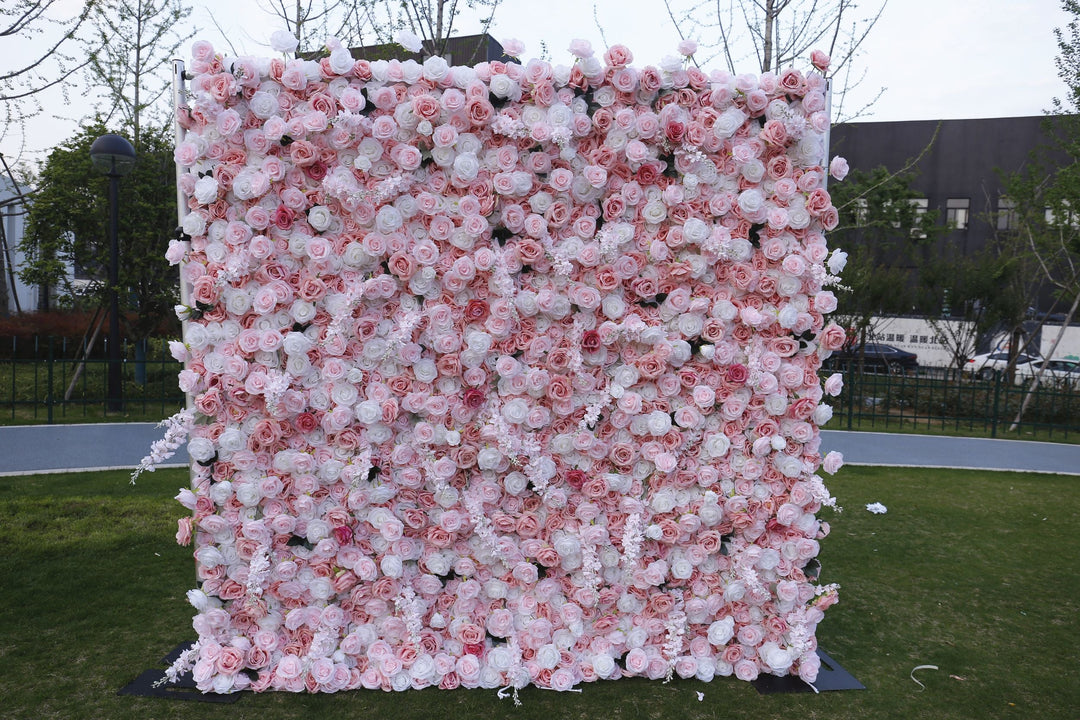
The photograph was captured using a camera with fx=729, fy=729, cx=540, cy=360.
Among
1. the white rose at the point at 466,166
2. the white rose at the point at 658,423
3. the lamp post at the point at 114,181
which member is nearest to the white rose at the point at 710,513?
the white rose at the point at 658,423

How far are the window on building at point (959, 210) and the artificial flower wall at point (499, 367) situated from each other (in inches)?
1161

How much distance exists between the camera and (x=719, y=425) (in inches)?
138

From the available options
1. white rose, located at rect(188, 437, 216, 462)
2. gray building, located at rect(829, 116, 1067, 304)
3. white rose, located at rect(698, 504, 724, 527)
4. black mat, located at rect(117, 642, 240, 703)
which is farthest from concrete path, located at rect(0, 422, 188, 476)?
gray building, located at rect(829, 116, 1067, 304)

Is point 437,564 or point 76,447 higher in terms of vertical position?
point 437,564

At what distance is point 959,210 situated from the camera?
28.6 m

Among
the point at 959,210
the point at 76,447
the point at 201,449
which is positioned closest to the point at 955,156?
the point at 959,210

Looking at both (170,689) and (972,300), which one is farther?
(972,300)

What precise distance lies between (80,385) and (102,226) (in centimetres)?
276

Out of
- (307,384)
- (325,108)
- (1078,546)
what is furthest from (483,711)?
(1078,546)

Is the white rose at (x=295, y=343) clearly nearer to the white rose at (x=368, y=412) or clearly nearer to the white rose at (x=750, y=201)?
the white rose at (x=368, y=412)

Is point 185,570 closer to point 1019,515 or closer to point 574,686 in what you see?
point 574,686

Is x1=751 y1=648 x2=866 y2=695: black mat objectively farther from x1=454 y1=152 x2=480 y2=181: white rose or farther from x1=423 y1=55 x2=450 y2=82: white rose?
Result: x1=423 y1=55 x2=450 y2=82: white rose

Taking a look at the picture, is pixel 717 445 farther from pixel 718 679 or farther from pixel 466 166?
pixel 466 166

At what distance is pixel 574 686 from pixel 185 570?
2.87m
